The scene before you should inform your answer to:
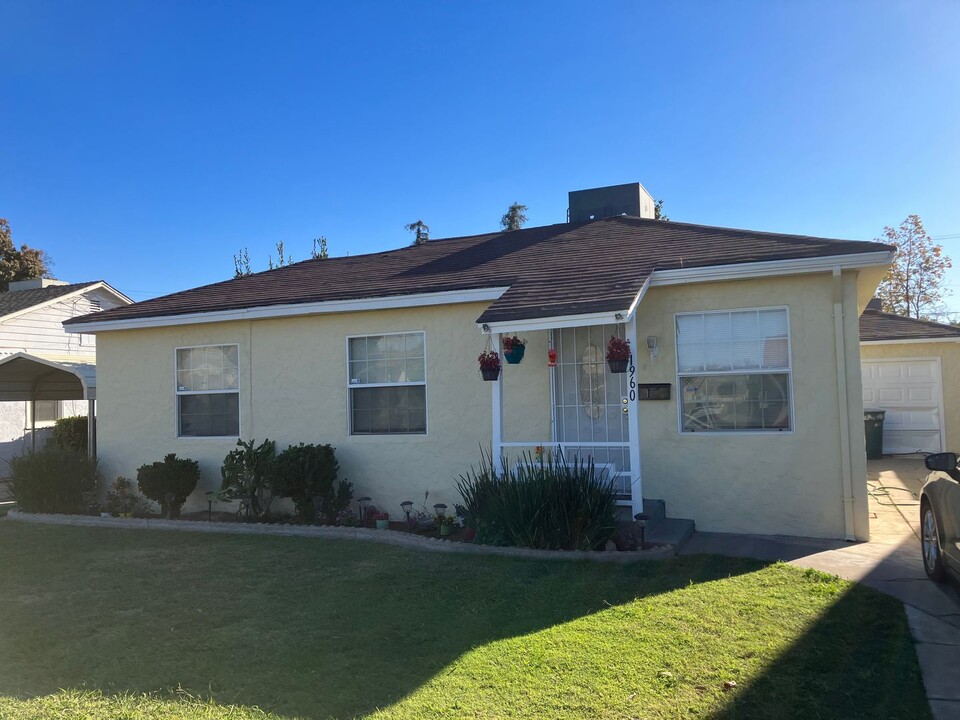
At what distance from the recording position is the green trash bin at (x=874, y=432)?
15094mm

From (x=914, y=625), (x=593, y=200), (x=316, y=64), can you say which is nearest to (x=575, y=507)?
(x=914, y=625)

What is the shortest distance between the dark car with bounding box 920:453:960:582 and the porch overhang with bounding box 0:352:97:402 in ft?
39.5

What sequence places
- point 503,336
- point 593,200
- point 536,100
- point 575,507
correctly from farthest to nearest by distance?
point 536,100 < point 593,200 < point 503,336 < point 575,507

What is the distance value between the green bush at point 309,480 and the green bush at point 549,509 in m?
2.56

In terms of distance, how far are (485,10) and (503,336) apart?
5.44 meters

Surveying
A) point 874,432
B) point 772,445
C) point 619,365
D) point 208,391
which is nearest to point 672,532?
point 772,445

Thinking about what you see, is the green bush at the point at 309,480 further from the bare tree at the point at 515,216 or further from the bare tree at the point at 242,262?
the bare tree at the point at 515,216

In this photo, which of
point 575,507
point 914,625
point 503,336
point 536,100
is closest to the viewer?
point 914,625

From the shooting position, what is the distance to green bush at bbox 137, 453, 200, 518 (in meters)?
9.87

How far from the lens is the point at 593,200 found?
1238 centimetres

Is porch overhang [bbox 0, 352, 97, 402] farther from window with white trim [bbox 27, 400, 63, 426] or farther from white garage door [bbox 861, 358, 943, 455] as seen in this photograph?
white garage door [bbox 861, 358, 943, 455]

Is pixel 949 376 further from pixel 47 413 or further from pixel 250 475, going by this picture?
pixel 47 413

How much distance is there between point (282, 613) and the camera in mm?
5406

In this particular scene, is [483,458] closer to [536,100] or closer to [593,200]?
[593,200]
